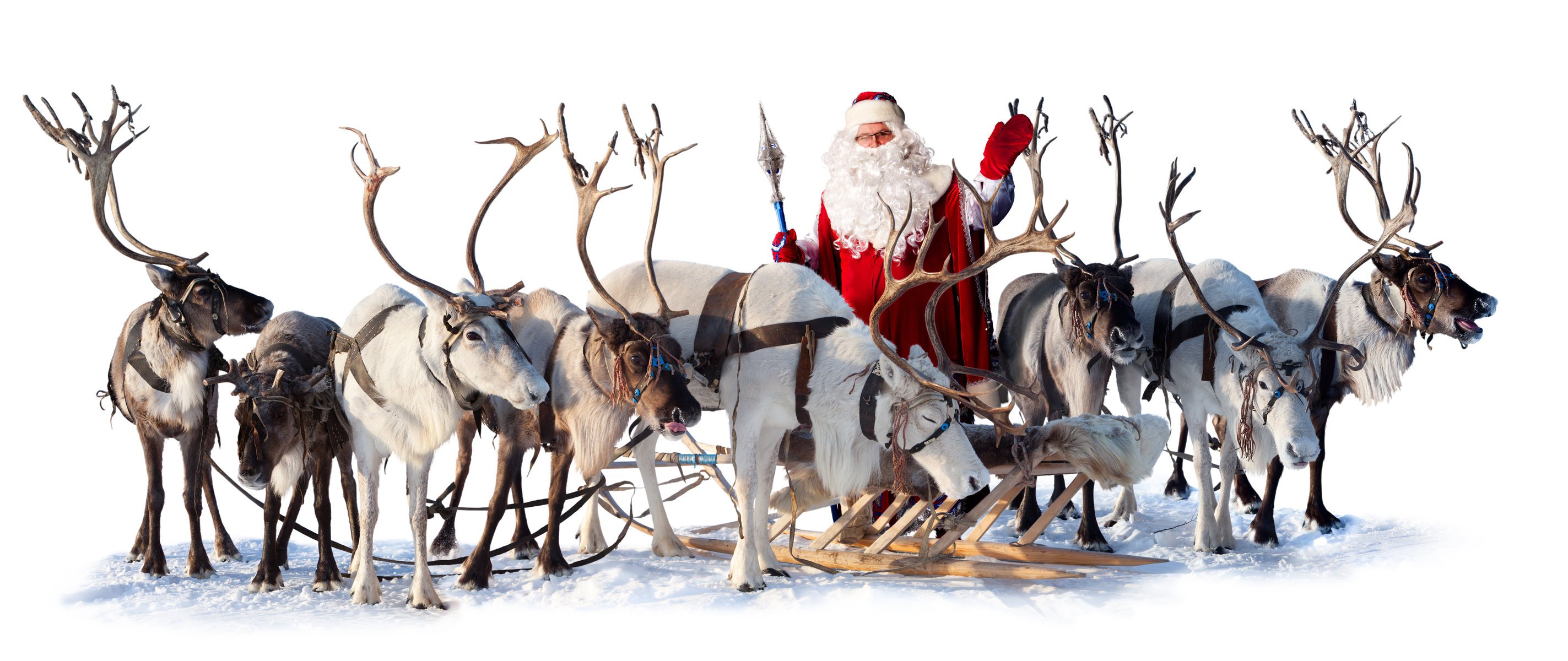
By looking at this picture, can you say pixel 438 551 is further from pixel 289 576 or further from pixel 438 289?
pixel 438 289

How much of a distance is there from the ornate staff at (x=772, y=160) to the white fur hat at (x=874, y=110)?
479 mm

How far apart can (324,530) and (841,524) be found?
8.88ft

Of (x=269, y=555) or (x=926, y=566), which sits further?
(x=926, y=566)

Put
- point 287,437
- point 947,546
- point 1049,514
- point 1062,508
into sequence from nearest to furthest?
point 287,437
point 947,546
point 1049,514
point 1062,508

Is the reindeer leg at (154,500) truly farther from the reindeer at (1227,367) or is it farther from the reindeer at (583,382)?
the reindeer at (1227,367)

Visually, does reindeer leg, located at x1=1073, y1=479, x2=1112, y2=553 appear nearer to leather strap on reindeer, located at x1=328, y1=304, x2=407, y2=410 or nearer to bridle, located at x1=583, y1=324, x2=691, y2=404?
bridle, located at x1=583, y1=324, x2=691, y2=404

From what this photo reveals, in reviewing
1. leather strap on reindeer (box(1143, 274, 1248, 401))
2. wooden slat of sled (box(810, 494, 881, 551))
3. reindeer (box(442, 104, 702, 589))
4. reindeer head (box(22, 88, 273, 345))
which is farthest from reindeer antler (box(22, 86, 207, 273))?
leather strap on reindeer (box(1143, 274, 1248, 401))

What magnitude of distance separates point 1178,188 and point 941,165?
140 cm

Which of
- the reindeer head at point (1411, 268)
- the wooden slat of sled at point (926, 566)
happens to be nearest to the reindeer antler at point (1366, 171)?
the reindeer head at point (1411, 268)

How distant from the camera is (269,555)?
6.47 metres

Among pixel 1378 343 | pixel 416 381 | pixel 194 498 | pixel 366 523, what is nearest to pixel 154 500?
pixel 194 498

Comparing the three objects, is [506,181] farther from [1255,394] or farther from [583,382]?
[1255,394]

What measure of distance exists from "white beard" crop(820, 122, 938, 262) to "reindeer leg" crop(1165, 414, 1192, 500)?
299 centimetres

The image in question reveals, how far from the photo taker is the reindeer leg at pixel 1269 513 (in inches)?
304
